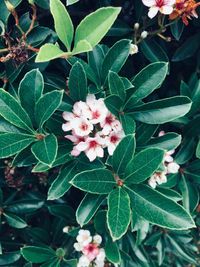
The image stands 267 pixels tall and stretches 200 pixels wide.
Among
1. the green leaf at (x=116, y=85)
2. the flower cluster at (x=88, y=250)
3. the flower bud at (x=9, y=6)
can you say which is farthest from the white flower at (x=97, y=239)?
the flower bud at (x=9, y=6)

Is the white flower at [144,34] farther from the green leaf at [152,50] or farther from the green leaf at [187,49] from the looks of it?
the green leaf at [187,49]

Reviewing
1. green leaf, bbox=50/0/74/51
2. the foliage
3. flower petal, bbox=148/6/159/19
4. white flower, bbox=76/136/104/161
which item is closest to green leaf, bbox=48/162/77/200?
the foliage

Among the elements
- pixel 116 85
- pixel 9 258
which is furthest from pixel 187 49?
pixel 9 258

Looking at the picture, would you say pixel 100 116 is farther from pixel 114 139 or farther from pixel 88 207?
pixel 88 207

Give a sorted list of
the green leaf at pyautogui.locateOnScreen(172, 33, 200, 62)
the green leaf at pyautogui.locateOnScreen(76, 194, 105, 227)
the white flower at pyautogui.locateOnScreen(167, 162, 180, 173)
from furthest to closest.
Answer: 1. the green leaf at pyautogui.locateOnScreen(172, 33, 200, 62)
2. the white flower at pyautogui.locateOnScreen(167, 162, 180, 173)
3. the green leaf at pyautogui.locateOnScreen(76, 194, 105, 227)

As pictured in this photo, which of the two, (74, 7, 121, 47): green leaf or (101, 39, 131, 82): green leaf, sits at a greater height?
(74, 7, 121, 47): green leaf

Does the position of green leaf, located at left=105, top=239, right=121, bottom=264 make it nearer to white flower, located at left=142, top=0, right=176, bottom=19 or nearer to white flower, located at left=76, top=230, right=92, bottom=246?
white flower, located at left=76, top=230, right=92, bottom=246
